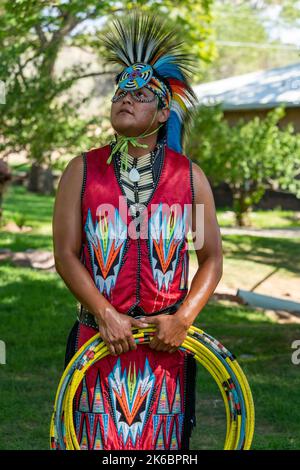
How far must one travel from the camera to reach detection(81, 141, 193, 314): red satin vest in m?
3.13

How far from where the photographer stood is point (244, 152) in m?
17.0

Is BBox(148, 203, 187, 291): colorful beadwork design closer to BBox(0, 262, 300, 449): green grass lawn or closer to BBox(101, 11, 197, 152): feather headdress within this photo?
BBox(101, 11, 197, 152): feather headdress

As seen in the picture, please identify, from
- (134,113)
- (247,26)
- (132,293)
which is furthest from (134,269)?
(247,26)

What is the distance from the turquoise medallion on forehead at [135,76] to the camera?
3227 mm

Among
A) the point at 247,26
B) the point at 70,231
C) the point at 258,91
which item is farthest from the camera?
the point at 247,26

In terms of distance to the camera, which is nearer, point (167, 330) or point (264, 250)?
point (167, 330)

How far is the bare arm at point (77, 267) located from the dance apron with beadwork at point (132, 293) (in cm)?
4

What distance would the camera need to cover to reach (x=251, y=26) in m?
41.9

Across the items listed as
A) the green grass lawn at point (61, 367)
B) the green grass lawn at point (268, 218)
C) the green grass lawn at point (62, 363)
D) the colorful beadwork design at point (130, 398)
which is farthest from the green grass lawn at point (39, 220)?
the colorful beadwork design at point (130, 398)

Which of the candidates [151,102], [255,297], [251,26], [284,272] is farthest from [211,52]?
[251,26]

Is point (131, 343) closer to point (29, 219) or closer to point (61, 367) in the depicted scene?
point (61, 367)

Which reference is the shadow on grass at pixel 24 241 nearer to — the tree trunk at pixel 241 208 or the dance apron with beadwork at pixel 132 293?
the tree trunk at pixel 241 208

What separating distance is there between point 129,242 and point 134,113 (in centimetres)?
48

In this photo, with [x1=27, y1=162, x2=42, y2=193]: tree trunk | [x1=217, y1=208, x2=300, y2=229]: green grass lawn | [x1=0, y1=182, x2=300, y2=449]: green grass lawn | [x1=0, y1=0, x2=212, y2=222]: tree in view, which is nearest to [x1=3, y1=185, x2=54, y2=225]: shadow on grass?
[x1=27, y1=162, x2=42, y2=193]: tree trunk
